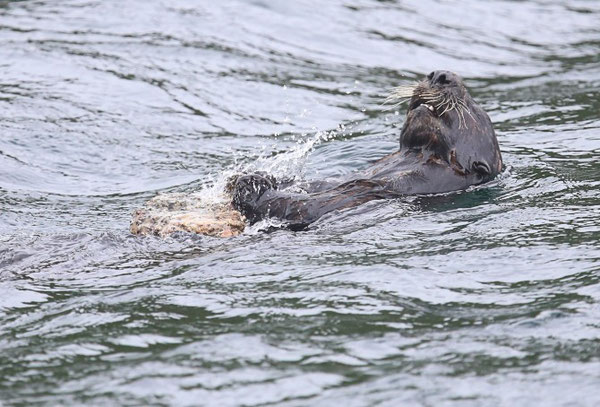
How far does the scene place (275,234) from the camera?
19.3 feet

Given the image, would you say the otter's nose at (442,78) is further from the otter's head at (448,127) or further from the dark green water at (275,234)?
the dark green water at (275,234)

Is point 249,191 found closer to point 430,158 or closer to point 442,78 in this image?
point 430,158

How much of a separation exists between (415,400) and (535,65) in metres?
8.58

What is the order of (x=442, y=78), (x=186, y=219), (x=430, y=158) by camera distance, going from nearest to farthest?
(x=186, y=219)
(x=430, y=158)
(x=442, y=78)

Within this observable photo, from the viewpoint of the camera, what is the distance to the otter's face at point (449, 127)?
6.55 meters

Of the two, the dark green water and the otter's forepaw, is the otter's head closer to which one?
the dark green water

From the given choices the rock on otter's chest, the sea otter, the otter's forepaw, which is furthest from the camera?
the sea otter

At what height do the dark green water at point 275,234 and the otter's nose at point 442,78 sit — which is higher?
the otter's nose at point 442,78

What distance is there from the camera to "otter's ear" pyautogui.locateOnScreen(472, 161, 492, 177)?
663 cm

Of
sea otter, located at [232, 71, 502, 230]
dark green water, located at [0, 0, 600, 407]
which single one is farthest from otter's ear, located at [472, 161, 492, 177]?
dark green water, located at [0, 0, 600, 407]

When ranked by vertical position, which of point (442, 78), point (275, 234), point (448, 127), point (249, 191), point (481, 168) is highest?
point (442, 78)

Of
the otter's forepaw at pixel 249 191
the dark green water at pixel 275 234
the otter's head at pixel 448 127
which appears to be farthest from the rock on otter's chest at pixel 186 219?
the otter's head at pixel 448 127

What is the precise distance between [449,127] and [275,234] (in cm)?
152

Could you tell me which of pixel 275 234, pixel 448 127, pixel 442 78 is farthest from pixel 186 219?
pixel 442 78
